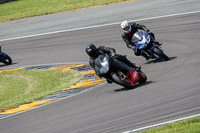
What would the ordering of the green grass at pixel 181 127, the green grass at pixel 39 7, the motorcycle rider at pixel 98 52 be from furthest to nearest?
the green grass at pixel 39 7, the motorcycle rider at pixel 98 52, the green grass at pixel 181 127

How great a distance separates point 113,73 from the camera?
12312mm

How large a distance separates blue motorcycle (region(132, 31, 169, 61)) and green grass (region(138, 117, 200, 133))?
6.67m

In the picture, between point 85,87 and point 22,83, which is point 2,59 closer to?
point 22,83

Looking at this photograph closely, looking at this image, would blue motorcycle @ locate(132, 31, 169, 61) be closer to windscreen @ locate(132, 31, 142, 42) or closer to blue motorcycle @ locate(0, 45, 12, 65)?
windscreen @ locate(132, 31, 142, 42)

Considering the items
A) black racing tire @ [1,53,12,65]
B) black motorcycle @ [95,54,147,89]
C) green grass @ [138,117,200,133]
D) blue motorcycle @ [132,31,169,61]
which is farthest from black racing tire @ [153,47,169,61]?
black racing tire @ [1,53,12,65]

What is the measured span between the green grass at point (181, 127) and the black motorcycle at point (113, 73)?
3760 millimetres

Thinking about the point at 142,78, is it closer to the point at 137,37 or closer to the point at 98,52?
the point at 98,52

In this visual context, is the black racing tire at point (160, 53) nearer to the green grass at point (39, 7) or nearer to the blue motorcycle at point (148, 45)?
the blue motorcycle at point (148, 45)

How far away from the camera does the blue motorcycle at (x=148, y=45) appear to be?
15.1m

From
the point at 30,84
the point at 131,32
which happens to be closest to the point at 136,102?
the point at 131,32

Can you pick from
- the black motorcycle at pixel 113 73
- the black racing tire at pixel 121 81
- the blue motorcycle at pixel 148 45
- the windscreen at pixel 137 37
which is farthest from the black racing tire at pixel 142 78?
the windscreen at pixel 137 37

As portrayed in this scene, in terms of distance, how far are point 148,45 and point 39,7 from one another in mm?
18555

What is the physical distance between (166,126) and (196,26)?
39.5 feet

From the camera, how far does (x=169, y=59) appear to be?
15.4 metres
